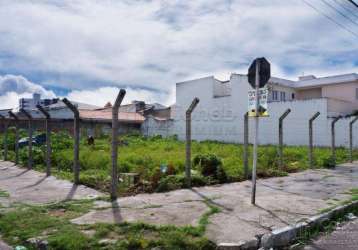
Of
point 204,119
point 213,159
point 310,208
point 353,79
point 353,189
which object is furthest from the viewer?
point 204,119

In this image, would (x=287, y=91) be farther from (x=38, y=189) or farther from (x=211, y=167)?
(x=38, y=189)

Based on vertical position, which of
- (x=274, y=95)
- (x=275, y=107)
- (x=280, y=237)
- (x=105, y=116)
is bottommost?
(x=280, y=237)

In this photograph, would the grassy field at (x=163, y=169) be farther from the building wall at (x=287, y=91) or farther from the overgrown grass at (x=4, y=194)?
the building wall at (x=287, y=91)

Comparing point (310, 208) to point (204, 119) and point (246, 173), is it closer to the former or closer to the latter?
point (246, 173)

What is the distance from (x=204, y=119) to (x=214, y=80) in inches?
165

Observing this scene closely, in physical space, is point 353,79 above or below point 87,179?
above

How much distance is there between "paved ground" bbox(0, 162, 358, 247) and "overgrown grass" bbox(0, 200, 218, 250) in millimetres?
295

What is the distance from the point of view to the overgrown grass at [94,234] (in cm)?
470

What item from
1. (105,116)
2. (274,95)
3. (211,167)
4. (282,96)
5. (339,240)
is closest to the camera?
(339,240)

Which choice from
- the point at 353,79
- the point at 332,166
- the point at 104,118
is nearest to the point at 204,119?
the point at 104,118

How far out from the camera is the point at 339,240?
551cm

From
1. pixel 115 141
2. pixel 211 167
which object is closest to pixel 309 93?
pixel 211 167

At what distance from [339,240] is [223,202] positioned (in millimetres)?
2369

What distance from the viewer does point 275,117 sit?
3075cm
